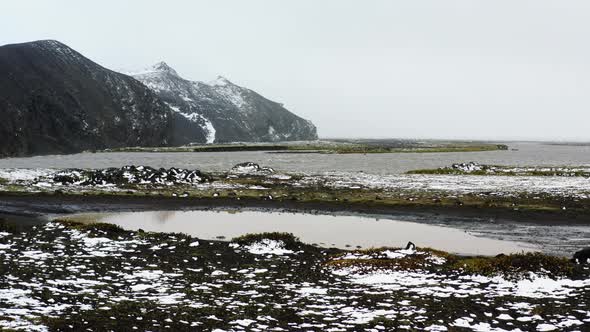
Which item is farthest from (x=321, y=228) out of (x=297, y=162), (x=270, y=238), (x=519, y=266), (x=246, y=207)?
(x=297, y=162)

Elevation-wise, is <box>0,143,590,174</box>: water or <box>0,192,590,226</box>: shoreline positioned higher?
<box>0,143,590,174</box>: water

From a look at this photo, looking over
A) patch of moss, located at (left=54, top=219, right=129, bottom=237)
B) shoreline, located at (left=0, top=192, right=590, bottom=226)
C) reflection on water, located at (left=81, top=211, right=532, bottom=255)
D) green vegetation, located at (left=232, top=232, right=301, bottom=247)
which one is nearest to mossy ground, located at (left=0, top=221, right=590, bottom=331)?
green vegetation, located at (left=232, top=232, right=301, bottom=247)

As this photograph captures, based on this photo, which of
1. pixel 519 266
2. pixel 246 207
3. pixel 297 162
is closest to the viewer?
pixel 519 266

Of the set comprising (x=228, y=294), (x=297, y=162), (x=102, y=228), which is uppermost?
(x=297, y=162)

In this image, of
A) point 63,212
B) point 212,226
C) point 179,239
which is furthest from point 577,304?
point 63,212

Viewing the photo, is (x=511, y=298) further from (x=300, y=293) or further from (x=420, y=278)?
(x=300, y=293)

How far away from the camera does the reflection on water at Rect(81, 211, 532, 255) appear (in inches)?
1025

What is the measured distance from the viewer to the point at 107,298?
1474 cm

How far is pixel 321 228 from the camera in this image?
31.3m

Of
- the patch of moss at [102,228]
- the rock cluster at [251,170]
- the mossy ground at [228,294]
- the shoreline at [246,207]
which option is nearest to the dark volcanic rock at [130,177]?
the shoreline at [246,207]

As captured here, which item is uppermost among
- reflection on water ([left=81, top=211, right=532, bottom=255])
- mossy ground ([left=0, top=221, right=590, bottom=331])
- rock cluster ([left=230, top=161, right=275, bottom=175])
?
rock cluster ([left=230, top=161, right=275, bottom=175])

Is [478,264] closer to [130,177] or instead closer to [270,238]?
[270,238]

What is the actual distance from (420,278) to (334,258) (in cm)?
430

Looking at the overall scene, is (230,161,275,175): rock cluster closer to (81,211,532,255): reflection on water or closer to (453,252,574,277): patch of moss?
(81,211,532,255): reflection on water
